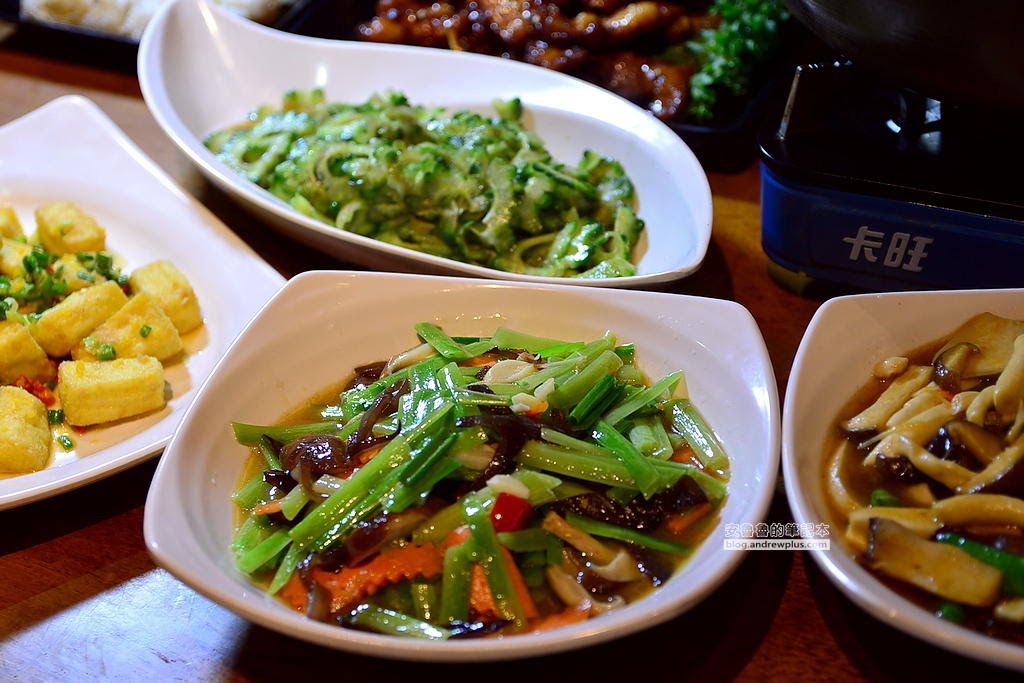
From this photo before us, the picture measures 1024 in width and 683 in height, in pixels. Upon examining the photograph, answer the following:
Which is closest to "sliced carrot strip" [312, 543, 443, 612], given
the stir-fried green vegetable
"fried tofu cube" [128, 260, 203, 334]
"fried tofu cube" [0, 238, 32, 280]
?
"fried tofu cube" [128, 260, 203, 334]

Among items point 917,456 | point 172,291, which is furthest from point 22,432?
point 917,456

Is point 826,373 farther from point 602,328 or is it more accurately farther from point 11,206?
point 11,206

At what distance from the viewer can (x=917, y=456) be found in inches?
62.4

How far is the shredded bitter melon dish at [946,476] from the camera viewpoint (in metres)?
1.38

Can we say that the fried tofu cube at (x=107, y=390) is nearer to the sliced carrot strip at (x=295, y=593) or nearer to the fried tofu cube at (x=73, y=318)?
the fried tofu cube at (x=73, y=318)

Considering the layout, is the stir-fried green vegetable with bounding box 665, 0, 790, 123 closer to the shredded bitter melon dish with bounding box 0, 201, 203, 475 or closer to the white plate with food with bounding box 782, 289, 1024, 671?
the white plate with food with bounding box 782, 289, 1024, 671

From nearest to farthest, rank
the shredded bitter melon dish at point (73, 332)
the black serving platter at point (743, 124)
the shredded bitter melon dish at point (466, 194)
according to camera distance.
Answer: the shredded bitter melon dish at point (73, 332) → the shredded bitter melon dish at point (466, 194) → the black serving platter at point (743, 124)

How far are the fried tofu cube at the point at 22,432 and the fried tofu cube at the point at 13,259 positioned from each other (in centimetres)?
48

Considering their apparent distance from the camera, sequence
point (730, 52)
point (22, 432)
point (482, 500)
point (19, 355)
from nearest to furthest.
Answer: point (482, 500) < point (22, 432) < point (19, 355) < point (730, 52)

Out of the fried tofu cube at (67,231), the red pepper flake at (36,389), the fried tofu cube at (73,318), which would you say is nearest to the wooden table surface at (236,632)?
the red pepper flake at (36,389)

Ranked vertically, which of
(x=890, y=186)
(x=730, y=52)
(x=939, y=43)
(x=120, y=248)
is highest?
(x=939, y=43)

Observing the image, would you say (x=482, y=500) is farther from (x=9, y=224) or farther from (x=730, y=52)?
(x=730, y=52)

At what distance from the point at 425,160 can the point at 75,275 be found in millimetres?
993

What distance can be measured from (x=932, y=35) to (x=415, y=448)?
46.3 inches
